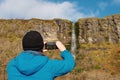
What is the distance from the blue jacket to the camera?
4.77 m

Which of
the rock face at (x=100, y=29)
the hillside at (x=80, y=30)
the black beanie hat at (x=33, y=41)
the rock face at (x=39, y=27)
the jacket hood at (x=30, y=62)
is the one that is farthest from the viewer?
the rock face at (x=39, y=27)

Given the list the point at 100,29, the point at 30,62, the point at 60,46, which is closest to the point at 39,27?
the point at 100,29

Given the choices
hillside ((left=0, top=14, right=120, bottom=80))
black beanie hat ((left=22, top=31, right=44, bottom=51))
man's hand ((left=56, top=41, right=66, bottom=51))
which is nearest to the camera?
black beanie hat ((left=22, top=31, right=44, bottom=51))

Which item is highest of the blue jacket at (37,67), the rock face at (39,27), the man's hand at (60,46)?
the rock face at (39,27)

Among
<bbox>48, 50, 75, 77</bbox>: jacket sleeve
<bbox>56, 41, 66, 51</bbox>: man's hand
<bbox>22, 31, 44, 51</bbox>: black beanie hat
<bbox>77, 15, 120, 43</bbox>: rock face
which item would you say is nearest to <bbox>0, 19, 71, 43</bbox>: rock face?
<bbox>77, 15, 120, 43</bbox>: rock face

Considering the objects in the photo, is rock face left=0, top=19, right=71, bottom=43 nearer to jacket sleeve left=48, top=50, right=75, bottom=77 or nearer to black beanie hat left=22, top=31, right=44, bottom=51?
black beanie hat left=22, top=31, right=44, bottom=51

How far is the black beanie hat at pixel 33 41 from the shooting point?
4.89m

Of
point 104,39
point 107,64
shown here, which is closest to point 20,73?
point 107,64

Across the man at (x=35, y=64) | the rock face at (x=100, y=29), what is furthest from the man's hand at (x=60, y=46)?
the rock face at (x=100, y=29)

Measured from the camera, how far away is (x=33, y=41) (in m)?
4.89

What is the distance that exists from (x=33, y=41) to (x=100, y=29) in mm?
75346

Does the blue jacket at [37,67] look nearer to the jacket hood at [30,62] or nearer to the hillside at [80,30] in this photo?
the jacket hood at [30,62]

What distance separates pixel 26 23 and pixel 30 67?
7600 cm

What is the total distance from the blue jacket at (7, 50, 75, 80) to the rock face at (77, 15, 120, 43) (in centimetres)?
7263
